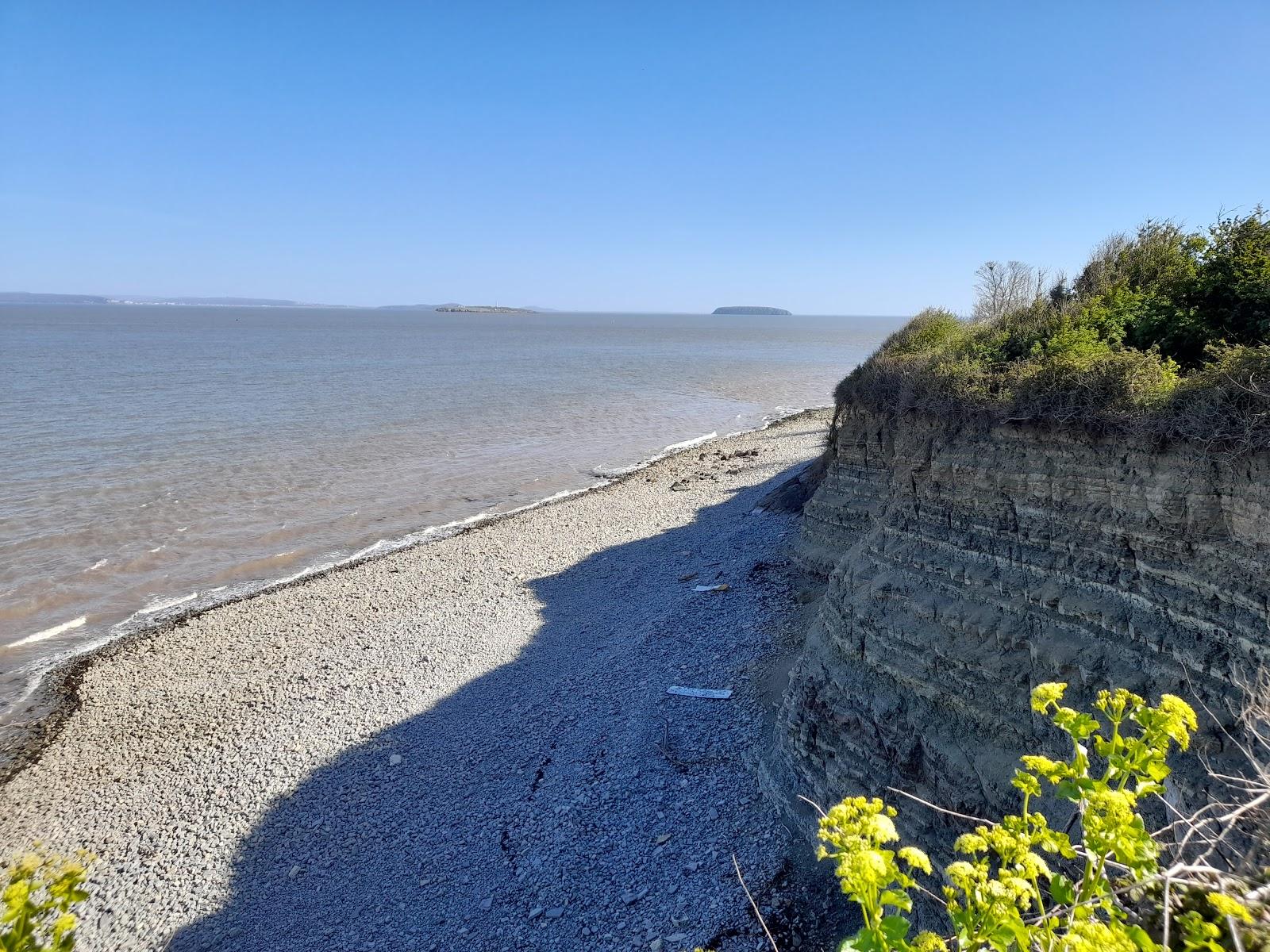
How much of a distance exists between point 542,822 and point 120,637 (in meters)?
14.9

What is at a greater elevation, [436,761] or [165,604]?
[436,761]

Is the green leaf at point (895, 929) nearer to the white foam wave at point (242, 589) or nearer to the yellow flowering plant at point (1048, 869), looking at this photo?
the yellow flowering plant at point (1048, 869)

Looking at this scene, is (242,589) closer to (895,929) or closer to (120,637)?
(120,637)

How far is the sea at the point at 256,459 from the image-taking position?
2127 cm

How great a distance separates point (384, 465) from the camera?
34.1 metres

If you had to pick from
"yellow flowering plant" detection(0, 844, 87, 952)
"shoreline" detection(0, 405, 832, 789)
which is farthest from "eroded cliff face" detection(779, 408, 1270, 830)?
"shoreline" detection(0, 405, 832, 789)

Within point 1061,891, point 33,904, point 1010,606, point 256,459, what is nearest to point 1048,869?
point 1061,891

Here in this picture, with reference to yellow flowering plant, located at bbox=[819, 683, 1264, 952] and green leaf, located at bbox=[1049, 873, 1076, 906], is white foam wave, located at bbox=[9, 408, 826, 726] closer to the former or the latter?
yellow flowering plant, located at bbox=[819, 683, 1264, 952]

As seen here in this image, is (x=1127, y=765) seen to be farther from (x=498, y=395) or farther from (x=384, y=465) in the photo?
(x=498, y=395)

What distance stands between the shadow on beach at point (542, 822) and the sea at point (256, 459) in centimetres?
975

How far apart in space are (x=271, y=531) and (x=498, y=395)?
32.2 meters

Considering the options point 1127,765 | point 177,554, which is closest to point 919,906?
point 1127,765

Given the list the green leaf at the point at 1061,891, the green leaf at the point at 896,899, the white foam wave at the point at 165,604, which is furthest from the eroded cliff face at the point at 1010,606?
the white foam wave at the point at 165,604

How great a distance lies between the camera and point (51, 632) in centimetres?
1852
